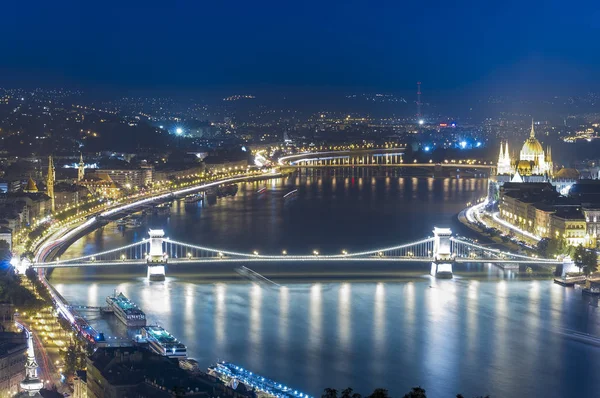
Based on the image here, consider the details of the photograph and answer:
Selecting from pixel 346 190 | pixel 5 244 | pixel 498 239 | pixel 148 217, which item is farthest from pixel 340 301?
pixel 346 190

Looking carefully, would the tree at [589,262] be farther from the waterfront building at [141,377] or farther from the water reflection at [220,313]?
the waterfront building at [141,377]

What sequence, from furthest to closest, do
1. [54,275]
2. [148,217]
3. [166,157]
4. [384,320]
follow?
1. [166,157]
2. [148,217]
3. [54,275]
4. [384,320]

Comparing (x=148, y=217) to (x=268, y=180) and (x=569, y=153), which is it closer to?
(x=268, y=180)

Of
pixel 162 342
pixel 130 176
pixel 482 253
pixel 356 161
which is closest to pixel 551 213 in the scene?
pixel 482 253

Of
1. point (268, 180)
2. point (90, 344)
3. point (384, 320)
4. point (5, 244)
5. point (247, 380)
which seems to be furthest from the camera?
point (268, 180)

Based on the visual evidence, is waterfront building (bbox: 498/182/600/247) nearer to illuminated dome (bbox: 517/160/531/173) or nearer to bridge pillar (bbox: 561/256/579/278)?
bridge pillar (bbox: 561/256/579/278)

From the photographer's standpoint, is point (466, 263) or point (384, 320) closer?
point (384, 320)

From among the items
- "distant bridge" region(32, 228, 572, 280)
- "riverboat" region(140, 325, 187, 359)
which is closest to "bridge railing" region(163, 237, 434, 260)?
"distant bridge" region(32, 228, 572, 280)

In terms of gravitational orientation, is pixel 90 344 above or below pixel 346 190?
below

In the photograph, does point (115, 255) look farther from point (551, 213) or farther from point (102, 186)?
point (102, 186)

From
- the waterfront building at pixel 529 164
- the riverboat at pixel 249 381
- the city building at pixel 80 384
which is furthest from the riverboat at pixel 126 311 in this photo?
the waterfront building at pixel 529 164
